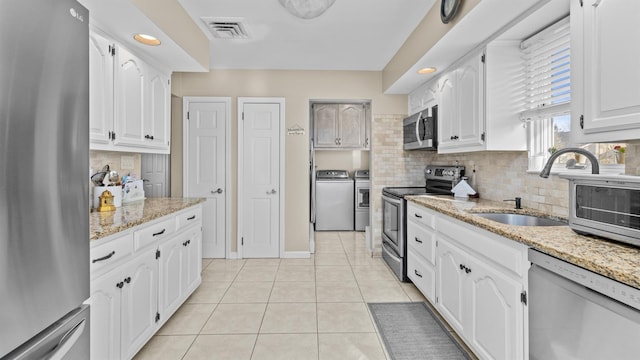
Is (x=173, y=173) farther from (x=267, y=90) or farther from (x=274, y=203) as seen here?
(x=267, y=90)

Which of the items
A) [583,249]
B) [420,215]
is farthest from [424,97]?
[583,249]

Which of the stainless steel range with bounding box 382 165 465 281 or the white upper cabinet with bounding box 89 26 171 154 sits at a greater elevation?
the white upper cabinet with bounding box 89 26 171 154

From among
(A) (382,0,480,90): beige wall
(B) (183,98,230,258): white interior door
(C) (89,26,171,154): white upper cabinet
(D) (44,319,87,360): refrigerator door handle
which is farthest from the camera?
(B) (183,98,230,258): white interior door

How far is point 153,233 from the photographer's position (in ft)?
6.74

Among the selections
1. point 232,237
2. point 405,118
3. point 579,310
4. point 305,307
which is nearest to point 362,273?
point 305,307

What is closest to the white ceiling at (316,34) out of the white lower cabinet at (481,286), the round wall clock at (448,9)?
the round wall clock at (448,9)

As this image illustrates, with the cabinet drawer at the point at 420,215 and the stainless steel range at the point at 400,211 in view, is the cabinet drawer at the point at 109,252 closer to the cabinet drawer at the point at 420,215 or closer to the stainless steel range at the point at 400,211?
the cabinet drawer at the point at 420,215

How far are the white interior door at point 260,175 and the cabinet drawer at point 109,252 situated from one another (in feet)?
7.43

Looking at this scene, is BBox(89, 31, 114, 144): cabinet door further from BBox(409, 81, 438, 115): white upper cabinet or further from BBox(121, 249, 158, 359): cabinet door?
BBox(409, 81, 438, 115): white upper cabinet

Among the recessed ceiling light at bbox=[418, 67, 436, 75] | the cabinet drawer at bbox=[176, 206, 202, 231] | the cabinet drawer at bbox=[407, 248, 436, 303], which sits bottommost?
the cabinet drawer at bbox=[407, 248, 436, 303]

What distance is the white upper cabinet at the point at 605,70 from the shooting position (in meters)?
1.20

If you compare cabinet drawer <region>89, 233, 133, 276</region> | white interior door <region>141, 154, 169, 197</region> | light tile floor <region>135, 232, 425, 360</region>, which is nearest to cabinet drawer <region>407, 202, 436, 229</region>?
light tile floor <region>135, 232, 425, 360</region>

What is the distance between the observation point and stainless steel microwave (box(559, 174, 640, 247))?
1117mm

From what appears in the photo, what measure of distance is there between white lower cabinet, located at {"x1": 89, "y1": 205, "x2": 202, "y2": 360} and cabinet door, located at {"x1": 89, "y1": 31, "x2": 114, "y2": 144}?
70 centimetres
